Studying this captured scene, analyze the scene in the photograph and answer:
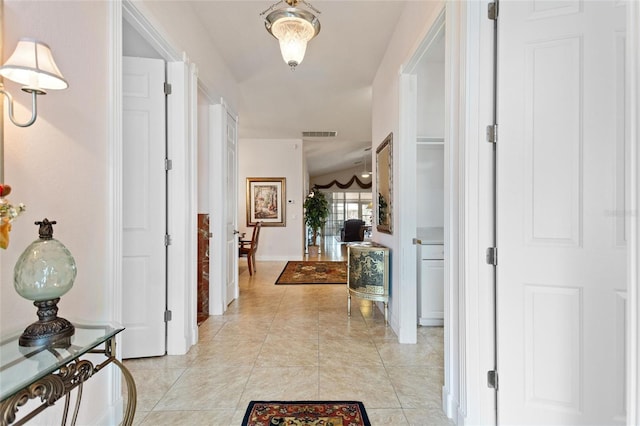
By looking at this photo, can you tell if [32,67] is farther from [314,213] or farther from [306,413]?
[314,213]

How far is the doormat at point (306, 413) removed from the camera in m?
1.69

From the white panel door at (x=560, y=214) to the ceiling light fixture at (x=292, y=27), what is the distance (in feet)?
3.66

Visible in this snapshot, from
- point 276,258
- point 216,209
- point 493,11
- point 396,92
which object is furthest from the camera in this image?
point 276,258

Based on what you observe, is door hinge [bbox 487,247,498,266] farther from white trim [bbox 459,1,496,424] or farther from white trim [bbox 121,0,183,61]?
white trim [bbox 121,0,183,61]

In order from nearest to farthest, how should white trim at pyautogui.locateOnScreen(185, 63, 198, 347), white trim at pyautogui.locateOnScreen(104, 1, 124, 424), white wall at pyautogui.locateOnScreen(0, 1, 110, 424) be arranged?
1. white wall at pyautogui.locateOnScreen(0, 1, 110, 424)
2. white trim at pyautogui.locateOnScreen(104, 1, 124, 424)
3. white trim at pyautogui.locateOnScreen(185, 63, 198, 347)

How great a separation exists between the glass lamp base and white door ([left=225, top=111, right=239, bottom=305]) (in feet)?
8.67

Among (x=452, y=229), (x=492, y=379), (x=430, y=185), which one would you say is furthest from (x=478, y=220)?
(x=430, y=185)

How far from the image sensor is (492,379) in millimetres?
1556

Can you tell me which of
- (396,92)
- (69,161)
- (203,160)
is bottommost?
(69,161)

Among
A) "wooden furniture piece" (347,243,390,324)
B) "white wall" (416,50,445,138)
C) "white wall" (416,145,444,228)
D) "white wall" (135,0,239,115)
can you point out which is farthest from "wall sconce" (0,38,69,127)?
"white wall" (416,145,444,228)

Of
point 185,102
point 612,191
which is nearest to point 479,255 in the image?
point 612,191

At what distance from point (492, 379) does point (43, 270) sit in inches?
79.9

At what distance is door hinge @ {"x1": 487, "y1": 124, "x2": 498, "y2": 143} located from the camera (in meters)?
1.54

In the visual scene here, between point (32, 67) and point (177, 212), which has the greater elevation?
point (32, 67)
